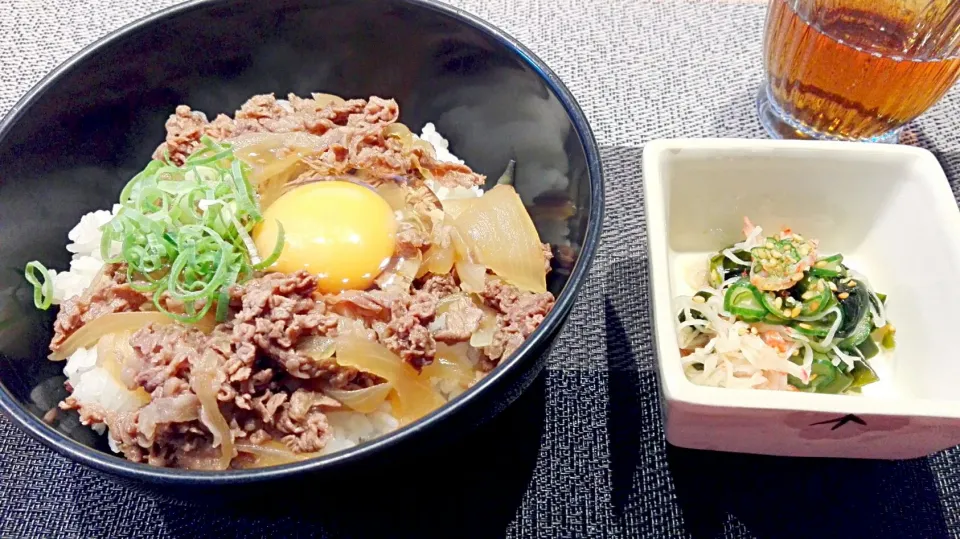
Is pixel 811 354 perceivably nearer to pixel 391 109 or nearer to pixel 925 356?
pixel 925 356

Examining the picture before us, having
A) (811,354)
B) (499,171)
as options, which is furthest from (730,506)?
(499,171)

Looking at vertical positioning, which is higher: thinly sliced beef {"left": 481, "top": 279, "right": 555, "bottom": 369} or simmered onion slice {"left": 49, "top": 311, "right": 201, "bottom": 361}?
thinly sliced beef {"left": 481, "top": 279, "right": 555, "bottom": 369}

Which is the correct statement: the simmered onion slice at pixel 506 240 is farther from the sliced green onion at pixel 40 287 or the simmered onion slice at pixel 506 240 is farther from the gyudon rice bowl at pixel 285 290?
the sliced green onion at pixel 40 287

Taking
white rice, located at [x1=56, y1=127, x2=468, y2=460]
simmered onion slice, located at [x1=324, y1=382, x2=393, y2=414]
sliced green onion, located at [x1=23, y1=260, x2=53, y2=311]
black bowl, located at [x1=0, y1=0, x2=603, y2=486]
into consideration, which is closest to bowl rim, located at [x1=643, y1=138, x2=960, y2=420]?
black bowl, located at [x1=0, y1=0, x2=603, y2=486]

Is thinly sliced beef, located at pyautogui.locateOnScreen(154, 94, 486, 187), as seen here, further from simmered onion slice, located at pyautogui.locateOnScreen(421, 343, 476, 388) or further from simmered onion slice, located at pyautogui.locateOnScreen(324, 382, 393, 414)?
simmered onion slice, located at pyautogui.locateOnScreen(324, 382, 393, 414)

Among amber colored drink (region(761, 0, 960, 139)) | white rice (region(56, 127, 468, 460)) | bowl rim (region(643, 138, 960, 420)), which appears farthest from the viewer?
amber colored drink (region(761, 0, 960, 139))
